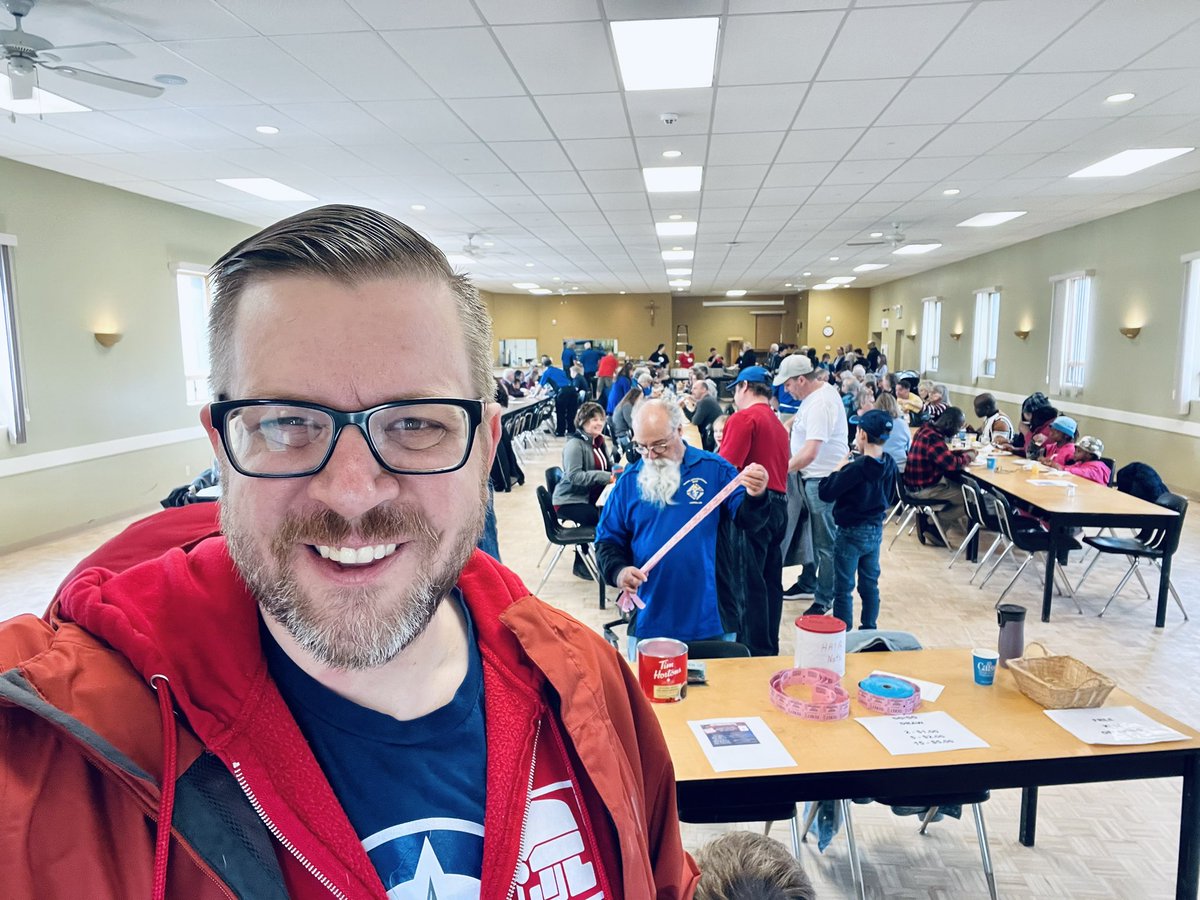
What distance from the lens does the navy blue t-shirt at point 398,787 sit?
0.78 meters

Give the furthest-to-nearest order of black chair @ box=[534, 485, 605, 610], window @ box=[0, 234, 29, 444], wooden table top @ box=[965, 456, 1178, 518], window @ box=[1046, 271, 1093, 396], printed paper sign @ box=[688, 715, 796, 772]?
window @ box=[1046, 271, 1093, 396] < window @ box=[0, 234, 29, 444] < black chair @ box=[534, 485, 605, 610] < wooden table top @ box=[965, 456, 1178, 518] < printed paper sign @ box=[688, 715, 796, 772]

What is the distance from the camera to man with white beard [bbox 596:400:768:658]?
9.07 feet

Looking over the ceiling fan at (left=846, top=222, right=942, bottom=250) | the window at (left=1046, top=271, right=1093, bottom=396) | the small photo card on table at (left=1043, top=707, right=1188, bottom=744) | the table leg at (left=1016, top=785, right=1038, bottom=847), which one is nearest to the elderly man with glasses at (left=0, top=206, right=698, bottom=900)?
the small photo card on table at (left=1043, top=707, right=1188, bottom=744)

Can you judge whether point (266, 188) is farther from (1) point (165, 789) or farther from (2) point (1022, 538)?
(1) point (165, 789)

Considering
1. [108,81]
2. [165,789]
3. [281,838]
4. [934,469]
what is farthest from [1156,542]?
[108,81]

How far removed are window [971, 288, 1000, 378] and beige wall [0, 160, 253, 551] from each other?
13.3 metres

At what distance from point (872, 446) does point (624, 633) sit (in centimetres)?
195

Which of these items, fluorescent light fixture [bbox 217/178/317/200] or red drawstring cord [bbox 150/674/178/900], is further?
fluorescent light fixture [bbox 217/178/317/200]

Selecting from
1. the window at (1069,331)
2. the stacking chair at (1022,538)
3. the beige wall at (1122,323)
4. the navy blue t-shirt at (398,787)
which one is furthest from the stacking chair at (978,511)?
the window at (1069,331)

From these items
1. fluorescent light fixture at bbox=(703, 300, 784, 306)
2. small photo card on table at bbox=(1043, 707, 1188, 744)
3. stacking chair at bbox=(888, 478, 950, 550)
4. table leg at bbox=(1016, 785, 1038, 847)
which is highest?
fluorescent light fixture at bbox=(703, 300, 784, 306)

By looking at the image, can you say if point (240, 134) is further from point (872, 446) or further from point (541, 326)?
point (541, 326)

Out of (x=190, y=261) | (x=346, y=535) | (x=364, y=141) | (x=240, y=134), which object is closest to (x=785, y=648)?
(x=346, y=535)

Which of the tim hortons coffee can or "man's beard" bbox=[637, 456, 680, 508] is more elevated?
"man's beard" bbox=[637, 456, 680, 508]

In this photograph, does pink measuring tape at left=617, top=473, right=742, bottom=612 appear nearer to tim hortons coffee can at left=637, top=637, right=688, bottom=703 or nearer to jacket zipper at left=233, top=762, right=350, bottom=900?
tim hortons coffee can at left=637, top=637, right=688, bottom=703
